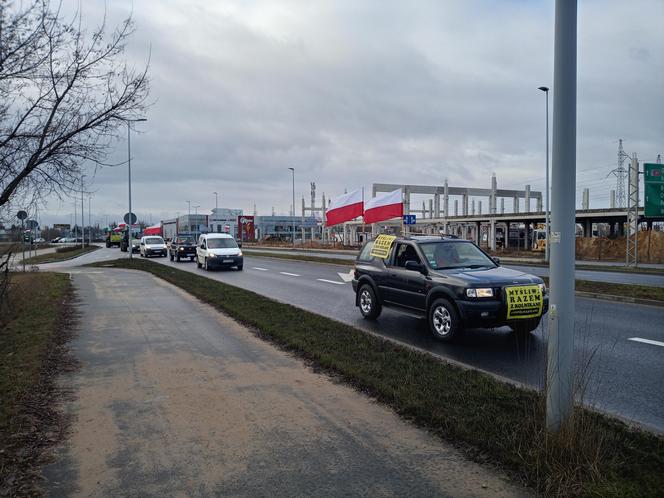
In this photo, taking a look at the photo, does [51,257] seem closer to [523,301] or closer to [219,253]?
[219,253]

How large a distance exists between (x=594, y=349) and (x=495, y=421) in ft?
6.73

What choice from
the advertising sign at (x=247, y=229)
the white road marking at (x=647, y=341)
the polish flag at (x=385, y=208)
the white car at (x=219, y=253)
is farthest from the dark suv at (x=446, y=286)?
the advertising sign at (x=247, y=229)

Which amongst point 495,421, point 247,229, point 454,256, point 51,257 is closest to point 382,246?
point 454,256

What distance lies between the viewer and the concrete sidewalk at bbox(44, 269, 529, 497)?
3.60 meters

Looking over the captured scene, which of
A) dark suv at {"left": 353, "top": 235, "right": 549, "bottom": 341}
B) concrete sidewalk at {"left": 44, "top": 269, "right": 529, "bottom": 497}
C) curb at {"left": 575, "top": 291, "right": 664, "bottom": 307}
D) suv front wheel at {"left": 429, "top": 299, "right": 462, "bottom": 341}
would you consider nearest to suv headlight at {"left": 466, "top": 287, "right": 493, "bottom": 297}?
dark suv at {"left": 353, "top": 235, "right": 549, "bottom": 341}

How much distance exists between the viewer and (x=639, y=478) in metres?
3.39

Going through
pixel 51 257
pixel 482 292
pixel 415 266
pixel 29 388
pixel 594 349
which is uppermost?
pixel 415 266

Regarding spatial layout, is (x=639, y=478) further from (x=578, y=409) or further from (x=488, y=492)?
(x=488, y=492)

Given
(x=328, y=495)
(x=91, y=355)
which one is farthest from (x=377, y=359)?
(x=91, y=355)

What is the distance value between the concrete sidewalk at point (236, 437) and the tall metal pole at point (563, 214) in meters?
0.77

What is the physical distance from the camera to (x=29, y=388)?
5.67 m

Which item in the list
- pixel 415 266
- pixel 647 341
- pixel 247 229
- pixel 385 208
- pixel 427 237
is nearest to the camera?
pixel 647 341

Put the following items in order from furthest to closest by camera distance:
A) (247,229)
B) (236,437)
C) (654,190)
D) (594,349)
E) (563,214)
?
(247,229) < (654,190) < (594,349) < (236,437) < (563,214)

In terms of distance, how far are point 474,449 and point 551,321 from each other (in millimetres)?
1151
